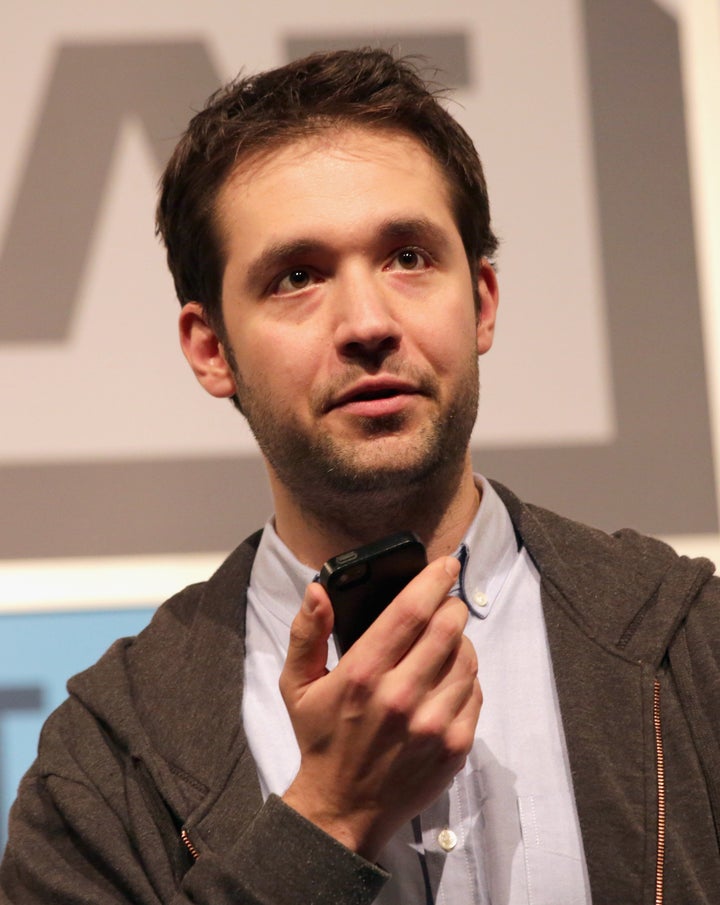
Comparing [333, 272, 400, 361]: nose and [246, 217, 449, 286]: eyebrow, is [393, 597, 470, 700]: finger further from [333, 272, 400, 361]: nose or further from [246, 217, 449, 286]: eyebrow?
[246, 217, 449, 286]: eyebrow

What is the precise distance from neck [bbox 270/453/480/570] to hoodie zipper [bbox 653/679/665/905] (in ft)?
1.01

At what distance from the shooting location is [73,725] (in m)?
1.52

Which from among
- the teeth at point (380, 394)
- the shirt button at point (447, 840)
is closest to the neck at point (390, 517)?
the teeth at point (380, 394)

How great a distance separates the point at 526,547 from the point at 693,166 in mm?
894

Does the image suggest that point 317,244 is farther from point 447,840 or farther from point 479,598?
point 447,840

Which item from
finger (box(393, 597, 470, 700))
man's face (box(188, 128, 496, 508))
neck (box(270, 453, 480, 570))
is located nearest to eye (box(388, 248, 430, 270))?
man's face (box(188, 128, 496, 508))

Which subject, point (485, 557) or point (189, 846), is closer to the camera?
point (189, 846)

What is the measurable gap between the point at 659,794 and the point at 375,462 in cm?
46

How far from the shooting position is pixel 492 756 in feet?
4.48

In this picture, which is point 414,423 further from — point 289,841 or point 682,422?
A: point 682,422

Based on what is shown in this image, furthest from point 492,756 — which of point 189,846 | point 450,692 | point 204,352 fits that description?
point 204,352

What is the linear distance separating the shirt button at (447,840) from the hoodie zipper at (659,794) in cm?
20

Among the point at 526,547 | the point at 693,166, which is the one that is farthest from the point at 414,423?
the point at 693,166

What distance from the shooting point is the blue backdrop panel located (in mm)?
1957
